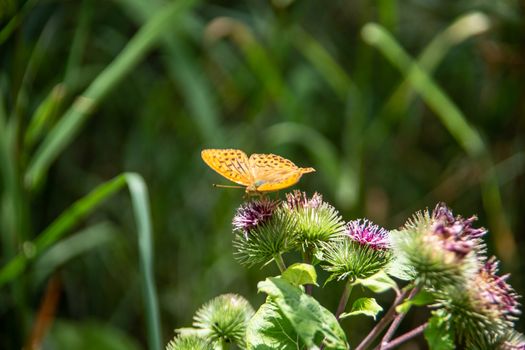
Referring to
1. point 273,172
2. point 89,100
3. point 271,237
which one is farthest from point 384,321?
point 89,100

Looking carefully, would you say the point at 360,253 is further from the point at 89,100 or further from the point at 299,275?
the point at 89,100

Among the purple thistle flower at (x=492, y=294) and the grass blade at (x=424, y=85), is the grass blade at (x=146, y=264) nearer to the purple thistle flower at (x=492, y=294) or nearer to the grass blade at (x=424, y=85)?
the purple thistle flower at (x=492, y=294)

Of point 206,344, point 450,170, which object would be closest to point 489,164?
point 450,170

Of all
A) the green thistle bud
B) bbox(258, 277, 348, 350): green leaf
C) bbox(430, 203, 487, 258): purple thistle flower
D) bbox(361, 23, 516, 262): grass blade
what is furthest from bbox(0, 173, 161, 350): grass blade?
bbox(361, 23, 516, 262): grass blade

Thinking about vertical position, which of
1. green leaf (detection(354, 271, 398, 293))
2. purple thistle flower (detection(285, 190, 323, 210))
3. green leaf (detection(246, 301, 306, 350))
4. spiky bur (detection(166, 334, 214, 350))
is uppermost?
purple thistle flower (detection(285, 190, 323, 210))

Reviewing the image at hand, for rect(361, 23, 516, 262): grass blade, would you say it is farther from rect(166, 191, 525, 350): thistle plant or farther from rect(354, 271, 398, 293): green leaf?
rect(354, 271, 398, 293): green leaf

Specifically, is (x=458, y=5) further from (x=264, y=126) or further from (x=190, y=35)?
(x=190, y=35)
